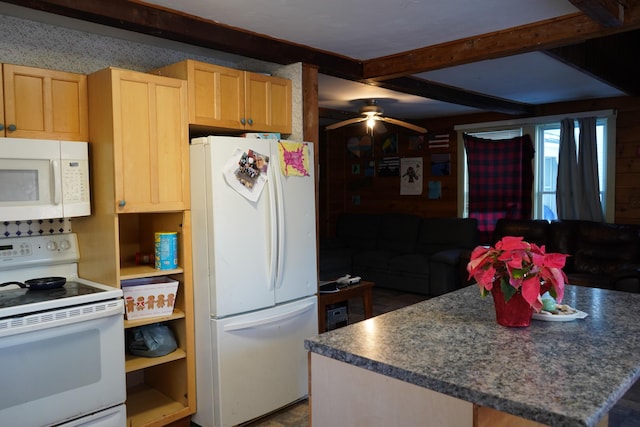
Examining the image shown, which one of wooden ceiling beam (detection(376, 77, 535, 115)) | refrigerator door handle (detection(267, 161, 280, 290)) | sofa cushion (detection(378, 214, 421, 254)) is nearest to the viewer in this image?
refrigerator door handle (detection(267, 161, 280, 290))

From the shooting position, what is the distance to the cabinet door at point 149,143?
2430mm

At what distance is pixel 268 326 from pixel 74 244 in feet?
3.74

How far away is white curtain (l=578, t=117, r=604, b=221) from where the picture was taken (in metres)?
5.46

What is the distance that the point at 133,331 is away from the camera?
275 centimetres

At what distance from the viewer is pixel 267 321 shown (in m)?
2.81

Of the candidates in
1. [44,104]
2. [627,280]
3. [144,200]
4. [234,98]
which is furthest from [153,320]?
[627,280]

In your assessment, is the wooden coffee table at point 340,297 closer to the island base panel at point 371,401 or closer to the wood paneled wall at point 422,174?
the island base panel at point 371,401

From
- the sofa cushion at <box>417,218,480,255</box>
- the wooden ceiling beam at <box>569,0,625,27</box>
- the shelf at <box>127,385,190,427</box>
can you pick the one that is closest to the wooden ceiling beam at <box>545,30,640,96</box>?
the wooden ceiling beam at <box>569,0,625,27</box>

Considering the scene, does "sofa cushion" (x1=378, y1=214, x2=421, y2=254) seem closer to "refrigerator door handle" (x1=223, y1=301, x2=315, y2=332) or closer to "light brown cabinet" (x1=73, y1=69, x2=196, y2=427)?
"refrigerator door handle" (x1=223, y1=301, x2=315, y2=332)

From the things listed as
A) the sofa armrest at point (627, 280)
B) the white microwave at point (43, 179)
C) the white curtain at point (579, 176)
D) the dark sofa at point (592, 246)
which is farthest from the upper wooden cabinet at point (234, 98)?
the white curtain at point (579, 176)

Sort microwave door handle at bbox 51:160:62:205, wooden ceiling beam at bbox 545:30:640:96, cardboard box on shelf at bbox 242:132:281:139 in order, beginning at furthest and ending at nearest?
wooden ceiling beam at bbox 545:30:640:96
cardboard box on shelf at bbox 242:132:281:139
microwave door handle at bbox 51:160:62:205

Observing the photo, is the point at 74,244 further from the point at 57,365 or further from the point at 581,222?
the point at 581,222

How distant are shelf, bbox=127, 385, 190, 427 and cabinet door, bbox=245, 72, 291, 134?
5.37ft

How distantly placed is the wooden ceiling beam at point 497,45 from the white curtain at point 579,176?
118 inches
